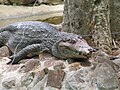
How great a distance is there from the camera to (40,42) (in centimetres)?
271

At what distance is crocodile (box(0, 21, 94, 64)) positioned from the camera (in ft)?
8.02

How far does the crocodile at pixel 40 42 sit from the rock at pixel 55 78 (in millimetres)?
235

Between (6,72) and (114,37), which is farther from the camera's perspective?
(114,37)

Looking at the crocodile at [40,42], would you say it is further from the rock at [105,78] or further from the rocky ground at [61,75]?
the rock at [105,78]

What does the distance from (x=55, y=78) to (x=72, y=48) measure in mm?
313

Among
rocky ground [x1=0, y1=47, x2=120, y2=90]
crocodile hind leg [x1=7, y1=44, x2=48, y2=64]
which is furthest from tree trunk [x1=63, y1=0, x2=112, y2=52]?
crocodile hind leg [x1=7, y1=44, x2=48, y2=64]

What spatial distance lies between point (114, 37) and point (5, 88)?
3.73ft


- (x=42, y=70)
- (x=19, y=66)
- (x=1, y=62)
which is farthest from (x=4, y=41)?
(x=42, y=70)

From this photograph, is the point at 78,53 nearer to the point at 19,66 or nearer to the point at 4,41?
the point at 19,66

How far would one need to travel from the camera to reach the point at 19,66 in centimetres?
253

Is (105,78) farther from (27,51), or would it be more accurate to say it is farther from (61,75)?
(27,51)

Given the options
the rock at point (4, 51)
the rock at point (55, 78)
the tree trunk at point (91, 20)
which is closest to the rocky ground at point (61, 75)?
the rock at point (55, 78)

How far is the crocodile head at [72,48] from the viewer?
2375mm

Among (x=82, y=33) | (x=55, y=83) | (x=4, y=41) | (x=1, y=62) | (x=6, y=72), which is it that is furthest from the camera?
(x=4, y=41)
